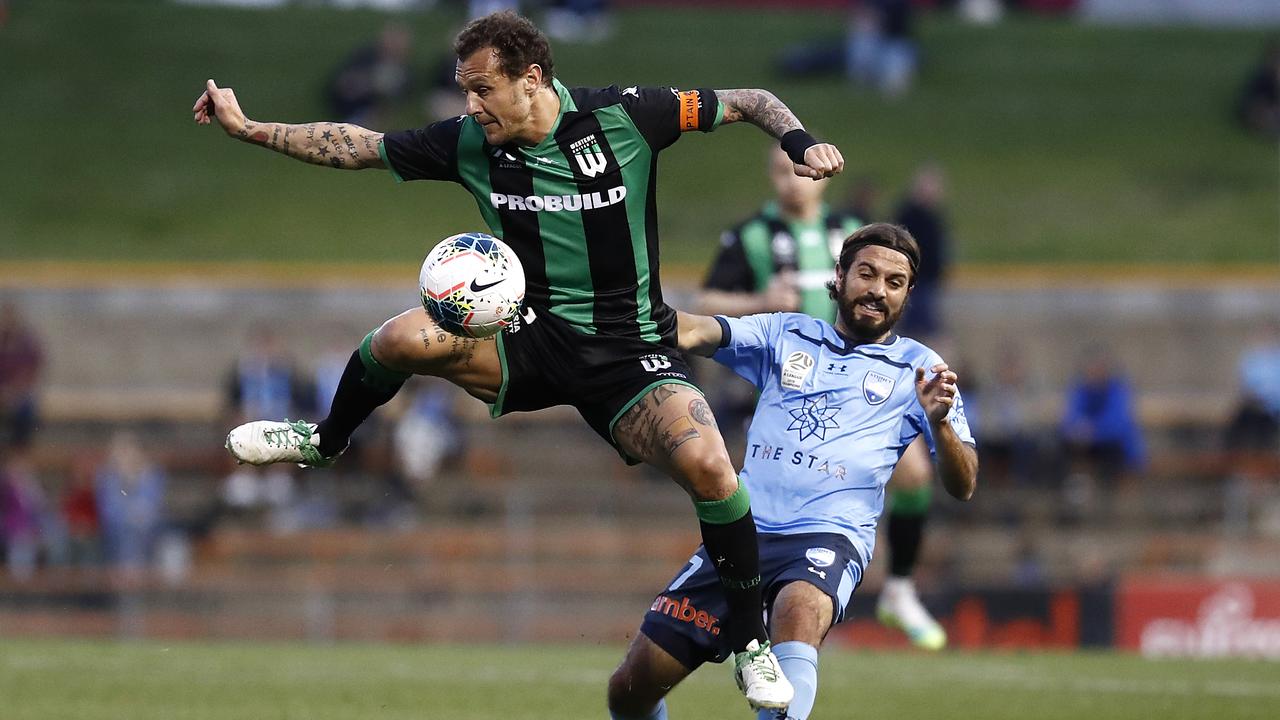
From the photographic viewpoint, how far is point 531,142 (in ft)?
22.4

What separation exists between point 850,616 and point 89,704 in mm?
7677

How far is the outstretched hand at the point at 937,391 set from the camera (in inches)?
246

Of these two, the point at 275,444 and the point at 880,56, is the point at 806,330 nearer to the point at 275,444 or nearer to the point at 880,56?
the point at 275,444

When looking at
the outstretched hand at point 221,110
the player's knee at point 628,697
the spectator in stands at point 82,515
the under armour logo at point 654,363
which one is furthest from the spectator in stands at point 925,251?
the outstretched hand at point 221,110

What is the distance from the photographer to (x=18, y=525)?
1583 cm

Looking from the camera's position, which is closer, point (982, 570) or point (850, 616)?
point (850, 616)

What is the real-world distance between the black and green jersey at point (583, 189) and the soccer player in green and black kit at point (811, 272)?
10.6 feet

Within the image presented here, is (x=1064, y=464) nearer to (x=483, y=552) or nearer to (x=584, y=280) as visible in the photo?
(x=483, y=552)

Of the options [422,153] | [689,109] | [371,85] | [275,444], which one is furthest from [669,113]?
[371,85]

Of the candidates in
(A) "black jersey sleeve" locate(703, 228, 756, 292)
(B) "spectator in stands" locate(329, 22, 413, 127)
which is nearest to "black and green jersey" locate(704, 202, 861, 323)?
(A) "black jersey sleeve" locate(703, 228, 756, 292)

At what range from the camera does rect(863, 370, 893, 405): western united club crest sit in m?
6.94

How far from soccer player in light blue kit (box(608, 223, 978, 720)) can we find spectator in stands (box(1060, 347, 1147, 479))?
10.2 meters

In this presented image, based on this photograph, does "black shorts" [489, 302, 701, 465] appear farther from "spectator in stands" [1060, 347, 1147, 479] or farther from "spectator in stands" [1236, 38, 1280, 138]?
"spectator in stands" [1236, 38, 1280, 138]

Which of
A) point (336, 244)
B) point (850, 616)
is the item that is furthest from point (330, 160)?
point (336, 244)
